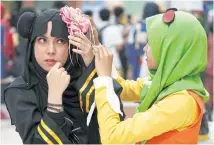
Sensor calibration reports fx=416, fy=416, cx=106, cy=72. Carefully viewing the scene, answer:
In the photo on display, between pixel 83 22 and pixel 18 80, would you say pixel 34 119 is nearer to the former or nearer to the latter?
pixel 18 80

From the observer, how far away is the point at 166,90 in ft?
5.74

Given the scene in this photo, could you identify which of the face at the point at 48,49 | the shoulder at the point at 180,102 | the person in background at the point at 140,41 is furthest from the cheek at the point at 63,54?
the person in background at the point at 140,41

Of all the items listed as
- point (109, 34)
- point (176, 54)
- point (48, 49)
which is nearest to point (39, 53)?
point (48, 49)

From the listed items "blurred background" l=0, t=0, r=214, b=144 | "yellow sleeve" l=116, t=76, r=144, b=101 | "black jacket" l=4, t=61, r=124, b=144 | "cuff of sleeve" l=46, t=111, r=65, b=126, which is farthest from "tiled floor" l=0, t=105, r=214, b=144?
"cuff of sleeve" l=46, t=111, r=65, b=126

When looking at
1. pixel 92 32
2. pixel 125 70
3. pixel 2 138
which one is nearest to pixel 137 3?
pixel 125 70

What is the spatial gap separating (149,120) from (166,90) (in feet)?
0.56

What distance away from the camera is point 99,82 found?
1732mm

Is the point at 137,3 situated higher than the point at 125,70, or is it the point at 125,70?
the point at 137,3

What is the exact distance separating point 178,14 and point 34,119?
76 cm

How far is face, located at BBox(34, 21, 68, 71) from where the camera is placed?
1813 mm

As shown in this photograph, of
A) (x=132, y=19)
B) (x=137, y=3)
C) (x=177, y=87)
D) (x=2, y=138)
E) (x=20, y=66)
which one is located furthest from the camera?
(x=137, y=3)

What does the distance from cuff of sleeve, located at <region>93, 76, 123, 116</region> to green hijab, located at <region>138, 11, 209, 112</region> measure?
6.4 inches

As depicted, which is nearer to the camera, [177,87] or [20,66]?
[177,87]

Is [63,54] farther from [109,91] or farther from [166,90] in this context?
[166,90]
